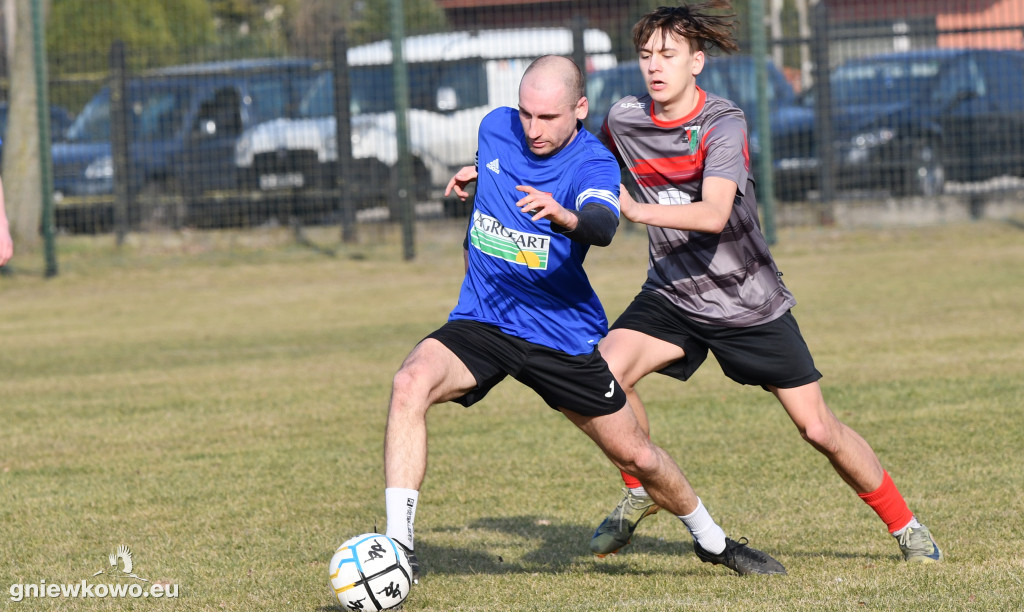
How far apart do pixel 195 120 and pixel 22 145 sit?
93.2 inches

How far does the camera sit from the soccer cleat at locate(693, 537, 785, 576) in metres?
4.87

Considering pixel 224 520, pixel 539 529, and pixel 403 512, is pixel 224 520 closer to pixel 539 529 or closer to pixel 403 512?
pixel 539 529

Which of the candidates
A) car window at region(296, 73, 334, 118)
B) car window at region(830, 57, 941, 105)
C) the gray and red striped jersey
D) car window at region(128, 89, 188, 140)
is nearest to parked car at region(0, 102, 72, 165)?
car window at region(128, 89, 188, 140)

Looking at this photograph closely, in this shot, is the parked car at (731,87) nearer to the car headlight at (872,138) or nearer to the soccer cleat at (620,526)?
the car headlight at (872,138)

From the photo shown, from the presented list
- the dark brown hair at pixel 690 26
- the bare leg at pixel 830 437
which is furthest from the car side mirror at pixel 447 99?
the bare leg at pixel 830 437

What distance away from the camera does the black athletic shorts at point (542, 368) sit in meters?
4.70

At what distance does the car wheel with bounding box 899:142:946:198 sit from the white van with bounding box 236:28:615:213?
3.93 metres

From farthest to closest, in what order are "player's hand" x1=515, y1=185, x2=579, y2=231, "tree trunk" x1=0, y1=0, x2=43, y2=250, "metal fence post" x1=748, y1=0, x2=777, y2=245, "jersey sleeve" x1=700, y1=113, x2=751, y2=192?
"tree trunk" x1=0, y1=0, x2=43, y2=250 < "metal fence post" x1=748, y1=0, x2=777, y2=245 < "jersey sleeve" x1=700, y1=113, x2=751, y2=192 < "player's hand" x1=515, y1=185, x2=579, y2=231

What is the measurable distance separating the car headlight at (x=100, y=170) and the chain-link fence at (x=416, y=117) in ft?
0.05

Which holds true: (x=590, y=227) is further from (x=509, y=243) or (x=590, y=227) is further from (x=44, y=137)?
(x=44, y=137)

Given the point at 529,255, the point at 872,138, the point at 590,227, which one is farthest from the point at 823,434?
the point at 872,138

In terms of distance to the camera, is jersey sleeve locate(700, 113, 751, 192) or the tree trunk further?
the tree trunk

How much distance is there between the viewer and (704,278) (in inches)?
205

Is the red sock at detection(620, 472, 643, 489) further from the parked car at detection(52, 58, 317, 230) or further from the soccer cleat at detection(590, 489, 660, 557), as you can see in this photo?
the parked car at detection(52, 58, 317, 230)
